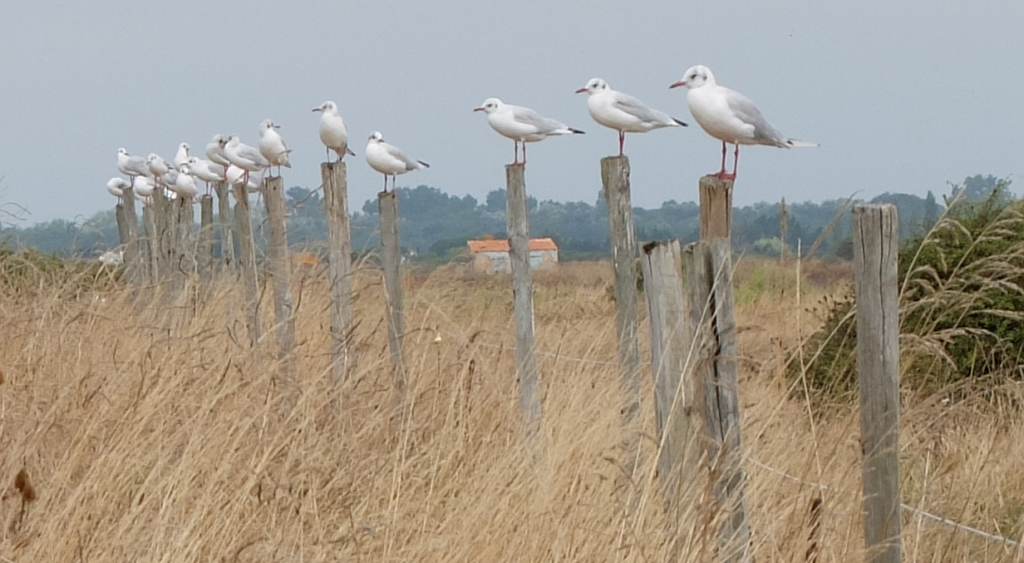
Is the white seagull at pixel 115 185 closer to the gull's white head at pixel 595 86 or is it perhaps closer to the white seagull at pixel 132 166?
the white seagull at pixel 132 166

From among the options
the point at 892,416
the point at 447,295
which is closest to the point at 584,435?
the point at 892,416

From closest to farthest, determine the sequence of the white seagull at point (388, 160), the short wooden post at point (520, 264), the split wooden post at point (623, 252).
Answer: the split wooden post at point (623, 252)
the short wooden post at point (520, 264)
the white seagull at point (388, 160)

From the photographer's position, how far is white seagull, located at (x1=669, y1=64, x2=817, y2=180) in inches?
241

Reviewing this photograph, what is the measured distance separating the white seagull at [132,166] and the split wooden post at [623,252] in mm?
12651

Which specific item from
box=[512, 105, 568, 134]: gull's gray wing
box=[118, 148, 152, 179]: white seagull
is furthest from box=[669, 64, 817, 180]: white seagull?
box=[118, 148, 152, 179]: white seagull

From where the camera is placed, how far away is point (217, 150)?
1345cm

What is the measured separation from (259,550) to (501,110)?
6.27 m

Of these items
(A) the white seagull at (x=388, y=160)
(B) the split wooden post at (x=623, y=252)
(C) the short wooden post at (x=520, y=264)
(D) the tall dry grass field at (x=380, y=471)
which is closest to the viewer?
(D) the tall dry grass field at (x=380, y=471)

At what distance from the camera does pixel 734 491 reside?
3375 mm

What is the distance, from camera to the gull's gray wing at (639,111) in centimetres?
845

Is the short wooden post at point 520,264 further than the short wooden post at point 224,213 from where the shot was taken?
No

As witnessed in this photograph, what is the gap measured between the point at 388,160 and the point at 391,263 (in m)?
3.95

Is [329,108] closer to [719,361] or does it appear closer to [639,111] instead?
[639,111]

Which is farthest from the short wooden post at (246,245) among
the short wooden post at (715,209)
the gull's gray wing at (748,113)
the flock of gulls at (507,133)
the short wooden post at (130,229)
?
the short wooden post at (715,209)
